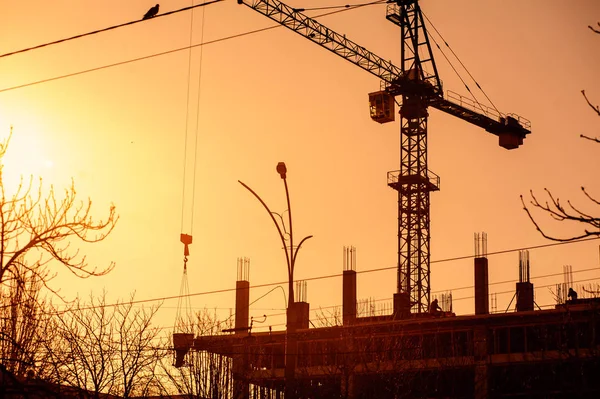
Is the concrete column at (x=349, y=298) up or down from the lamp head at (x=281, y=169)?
up

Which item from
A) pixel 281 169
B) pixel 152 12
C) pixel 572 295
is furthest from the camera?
pixel 572 295

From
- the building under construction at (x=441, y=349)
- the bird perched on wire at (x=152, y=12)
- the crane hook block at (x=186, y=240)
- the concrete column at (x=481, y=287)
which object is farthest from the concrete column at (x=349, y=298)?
the bird perched on wire at (x=152, y=12)

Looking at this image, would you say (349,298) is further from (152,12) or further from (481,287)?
(152,12)

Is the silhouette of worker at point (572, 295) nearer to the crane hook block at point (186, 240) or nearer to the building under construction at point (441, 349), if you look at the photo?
the building under construction at point (441, 349)

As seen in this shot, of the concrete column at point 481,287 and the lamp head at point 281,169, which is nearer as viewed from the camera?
the lamp head at point 281,169

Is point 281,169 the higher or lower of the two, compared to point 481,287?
lower

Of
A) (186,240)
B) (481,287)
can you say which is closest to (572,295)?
(481,287)

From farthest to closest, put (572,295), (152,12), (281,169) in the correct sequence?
(572,295) < (281,169) < (152,12)

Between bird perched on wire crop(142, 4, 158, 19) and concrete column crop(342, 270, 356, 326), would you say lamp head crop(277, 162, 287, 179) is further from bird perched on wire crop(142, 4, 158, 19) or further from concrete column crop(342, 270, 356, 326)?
concrete column crop(342, 270, 356, 326)

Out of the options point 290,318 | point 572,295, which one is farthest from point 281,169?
point 572,295

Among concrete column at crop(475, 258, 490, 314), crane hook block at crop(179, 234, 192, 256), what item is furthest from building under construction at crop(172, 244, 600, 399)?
crane hook block at crop(179, 234, 192, 256)

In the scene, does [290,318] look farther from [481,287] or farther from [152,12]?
[481,287]

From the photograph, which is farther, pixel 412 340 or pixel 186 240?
pixel 412 340

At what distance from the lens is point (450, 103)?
97.5 meters
